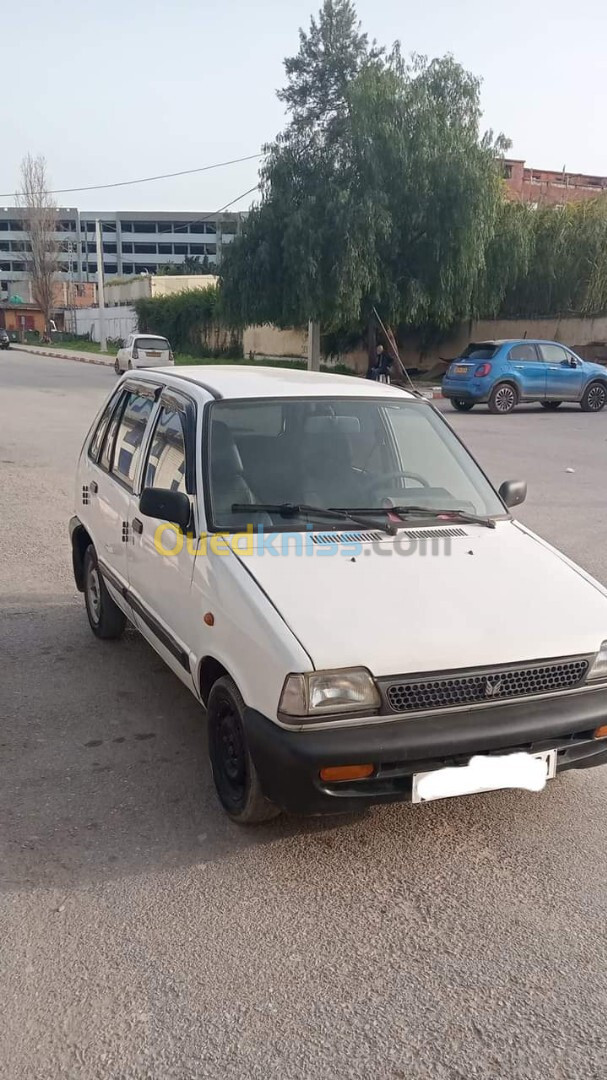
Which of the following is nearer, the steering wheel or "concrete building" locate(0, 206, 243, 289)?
the steering wheel

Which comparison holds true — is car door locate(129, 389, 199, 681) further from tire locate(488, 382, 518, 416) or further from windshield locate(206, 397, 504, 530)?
tire locate(488, 382, 518, 416)

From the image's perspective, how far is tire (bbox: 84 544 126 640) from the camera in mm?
5223

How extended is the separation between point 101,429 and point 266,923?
340 centimetres

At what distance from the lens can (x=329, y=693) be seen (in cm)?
291

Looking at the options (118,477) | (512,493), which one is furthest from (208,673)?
(512,493)

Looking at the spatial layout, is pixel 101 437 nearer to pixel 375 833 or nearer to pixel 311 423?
pixel 311 423

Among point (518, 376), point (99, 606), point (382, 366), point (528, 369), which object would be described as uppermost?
point (99, 606)

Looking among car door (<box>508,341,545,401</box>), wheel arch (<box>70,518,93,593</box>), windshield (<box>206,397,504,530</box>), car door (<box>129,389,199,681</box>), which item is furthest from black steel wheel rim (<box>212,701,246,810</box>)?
car door (<box>508,341,545,401</box>)

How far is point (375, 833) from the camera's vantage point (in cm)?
336

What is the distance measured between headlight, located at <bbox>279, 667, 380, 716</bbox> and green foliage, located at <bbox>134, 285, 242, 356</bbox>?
1583 inches

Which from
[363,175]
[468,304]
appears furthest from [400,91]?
[468,304]

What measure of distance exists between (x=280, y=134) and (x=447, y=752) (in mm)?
27616

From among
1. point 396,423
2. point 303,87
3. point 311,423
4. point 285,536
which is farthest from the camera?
point 303,87

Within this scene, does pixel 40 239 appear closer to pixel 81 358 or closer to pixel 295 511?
pixel 81 358
